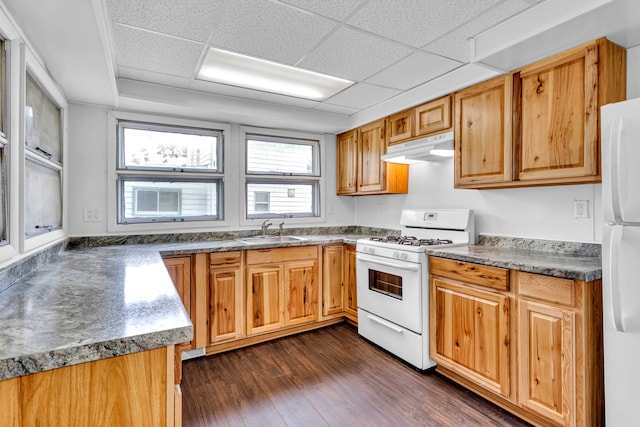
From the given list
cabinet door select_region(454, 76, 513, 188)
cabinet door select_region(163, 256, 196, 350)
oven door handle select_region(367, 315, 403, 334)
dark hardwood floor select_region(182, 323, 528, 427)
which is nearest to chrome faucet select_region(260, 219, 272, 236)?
cabinet door select_region(163, 256, 196, 350)

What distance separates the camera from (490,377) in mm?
2055

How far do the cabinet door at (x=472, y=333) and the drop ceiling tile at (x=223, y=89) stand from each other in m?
2.21

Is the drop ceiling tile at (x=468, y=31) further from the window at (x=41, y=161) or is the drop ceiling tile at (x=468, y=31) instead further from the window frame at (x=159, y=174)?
the window at (x=41, y=161)

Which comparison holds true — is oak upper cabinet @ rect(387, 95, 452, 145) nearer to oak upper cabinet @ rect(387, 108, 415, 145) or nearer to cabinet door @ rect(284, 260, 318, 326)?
oak upper cabinet @ rect(387, 108, 415, 145)

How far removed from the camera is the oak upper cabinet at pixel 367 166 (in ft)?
11.0

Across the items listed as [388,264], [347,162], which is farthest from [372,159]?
[388,264]

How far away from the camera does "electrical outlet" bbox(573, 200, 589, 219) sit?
2.09 metres

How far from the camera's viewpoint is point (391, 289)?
274 cm

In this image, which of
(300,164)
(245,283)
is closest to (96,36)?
(245,283)

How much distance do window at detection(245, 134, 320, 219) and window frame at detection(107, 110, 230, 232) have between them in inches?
11.8

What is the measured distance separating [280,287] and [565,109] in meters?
2.51

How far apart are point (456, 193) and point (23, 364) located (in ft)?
9.65

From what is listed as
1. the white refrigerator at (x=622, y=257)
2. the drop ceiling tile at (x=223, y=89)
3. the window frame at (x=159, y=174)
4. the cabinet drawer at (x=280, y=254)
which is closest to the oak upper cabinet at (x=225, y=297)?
the cabinet drawer at (x=280, y=254)

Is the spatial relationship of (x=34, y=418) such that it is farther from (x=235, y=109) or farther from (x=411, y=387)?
(x=235, y=109)
